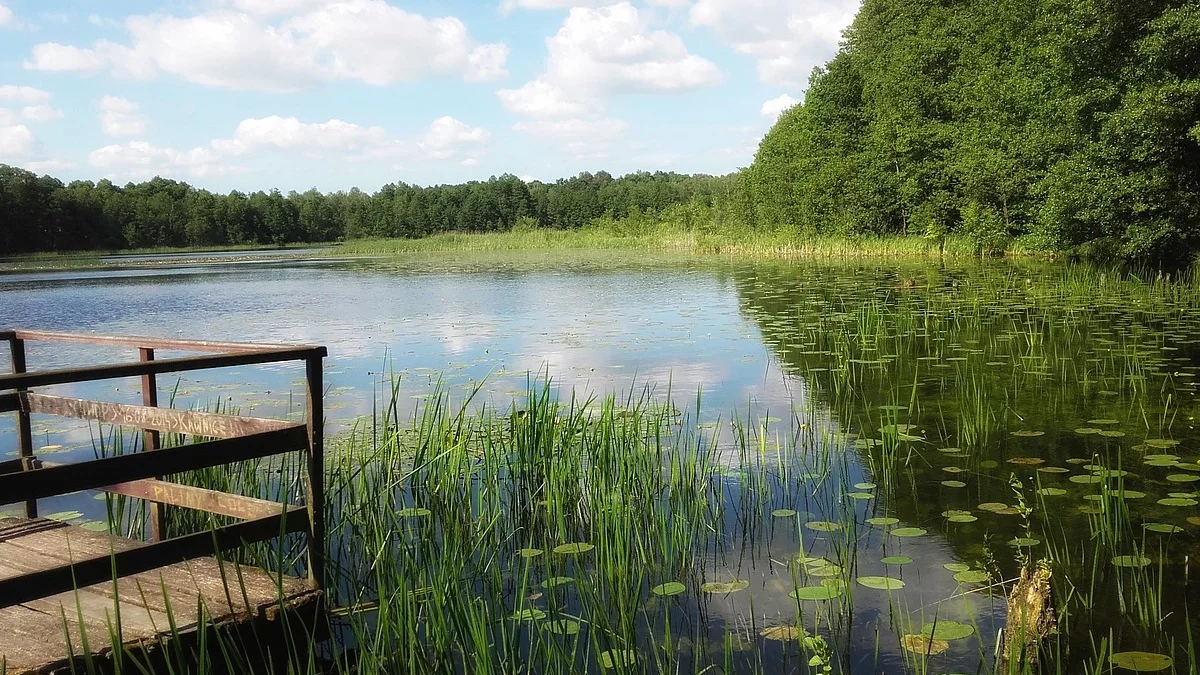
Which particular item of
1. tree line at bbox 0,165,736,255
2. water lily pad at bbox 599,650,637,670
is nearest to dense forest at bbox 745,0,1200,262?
water lily pad at bbox 599,650,637,670

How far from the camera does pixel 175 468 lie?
317 cm

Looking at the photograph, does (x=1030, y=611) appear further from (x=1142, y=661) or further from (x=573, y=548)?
(x=573, y=548)

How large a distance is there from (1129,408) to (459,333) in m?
8.94

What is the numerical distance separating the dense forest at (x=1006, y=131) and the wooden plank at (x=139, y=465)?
17231mm

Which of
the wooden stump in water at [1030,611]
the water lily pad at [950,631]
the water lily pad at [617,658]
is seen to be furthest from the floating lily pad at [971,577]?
the water lily pad at [617,658]

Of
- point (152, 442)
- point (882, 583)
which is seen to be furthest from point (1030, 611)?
point (152, 442)

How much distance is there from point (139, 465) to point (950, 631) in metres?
3.06

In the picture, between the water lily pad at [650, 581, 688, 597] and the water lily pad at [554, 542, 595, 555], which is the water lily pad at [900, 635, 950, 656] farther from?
the water lily pad at [554, 542, 595, 555]

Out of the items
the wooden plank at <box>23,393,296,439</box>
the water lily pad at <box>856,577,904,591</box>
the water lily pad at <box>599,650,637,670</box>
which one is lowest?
the water lily pad at <box>856,577,904,591</box>

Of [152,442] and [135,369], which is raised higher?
[135,369]

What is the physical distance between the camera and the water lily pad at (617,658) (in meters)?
2.62

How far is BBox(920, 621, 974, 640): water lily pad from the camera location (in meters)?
3.26

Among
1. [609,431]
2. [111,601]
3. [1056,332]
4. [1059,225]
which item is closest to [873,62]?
[1059,225]

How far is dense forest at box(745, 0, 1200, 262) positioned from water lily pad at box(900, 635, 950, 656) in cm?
1593
